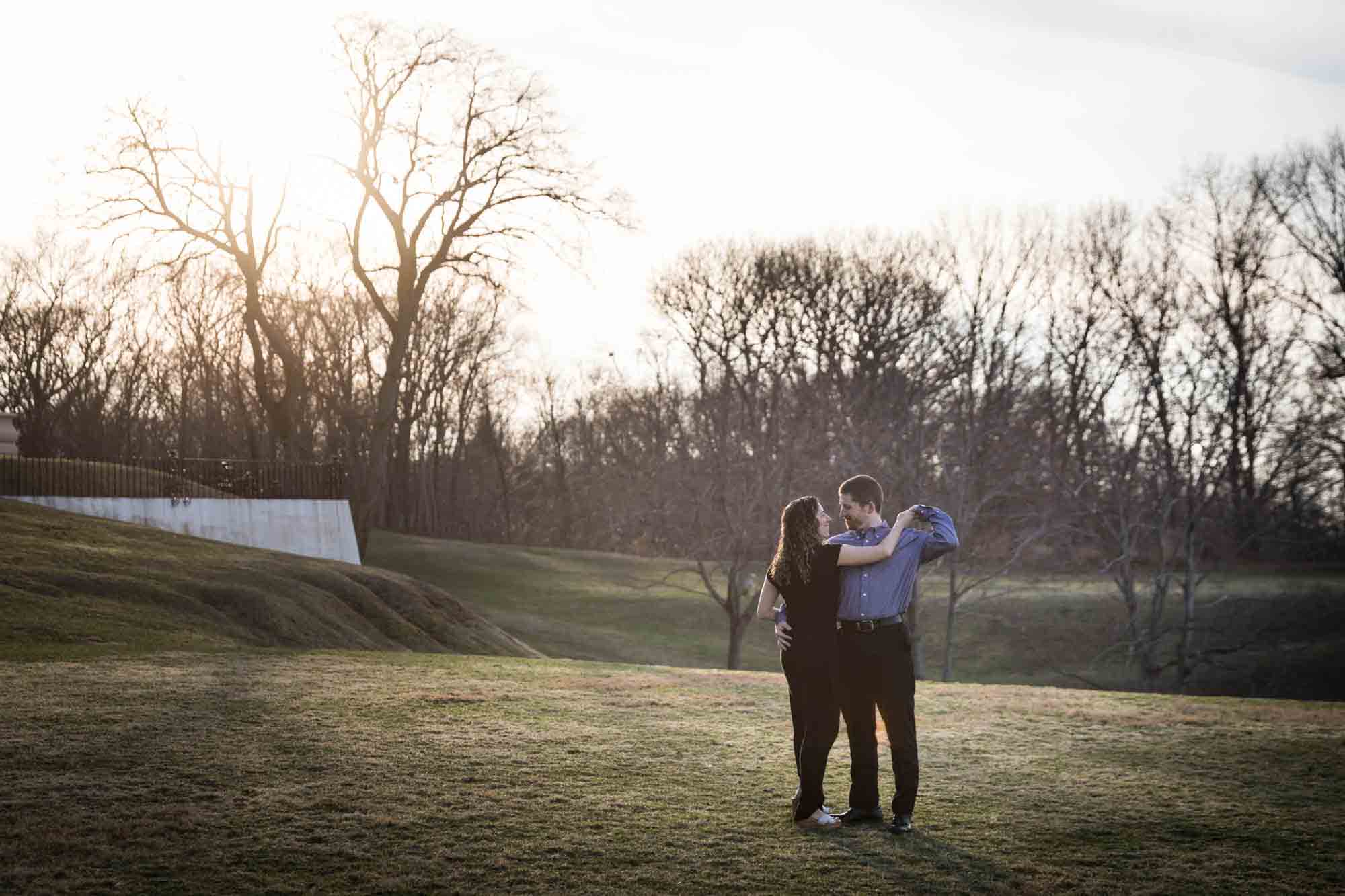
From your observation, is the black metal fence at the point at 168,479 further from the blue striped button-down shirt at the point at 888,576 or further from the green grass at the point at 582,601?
the blue striped button-down shirt at the point at 888,576

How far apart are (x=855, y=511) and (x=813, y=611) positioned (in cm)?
63

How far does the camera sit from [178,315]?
66.3 metres

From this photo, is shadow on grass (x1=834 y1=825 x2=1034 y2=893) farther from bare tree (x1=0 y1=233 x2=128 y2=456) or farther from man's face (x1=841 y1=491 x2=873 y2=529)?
bare tree (x1=0 y1=233 x2=128 y2=456)

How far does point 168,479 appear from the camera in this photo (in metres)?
31.5

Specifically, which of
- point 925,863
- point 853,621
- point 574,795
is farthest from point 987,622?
point 925,863


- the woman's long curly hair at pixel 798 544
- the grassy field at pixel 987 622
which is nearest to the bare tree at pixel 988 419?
the grassy field at pixel 987 622

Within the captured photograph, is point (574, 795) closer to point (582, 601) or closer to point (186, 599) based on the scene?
point (186, 599)

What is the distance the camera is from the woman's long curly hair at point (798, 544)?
7.26 m

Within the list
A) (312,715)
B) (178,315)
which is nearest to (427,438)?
(178,315)

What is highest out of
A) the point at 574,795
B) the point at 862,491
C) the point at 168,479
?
the point at 168,479

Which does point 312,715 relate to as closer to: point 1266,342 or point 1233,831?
point 1233,831

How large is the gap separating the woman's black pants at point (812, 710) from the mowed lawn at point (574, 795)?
306 millimetres

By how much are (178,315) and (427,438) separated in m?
14.5

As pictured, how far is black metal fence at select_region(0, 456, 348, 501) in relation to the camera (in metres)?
29.7
